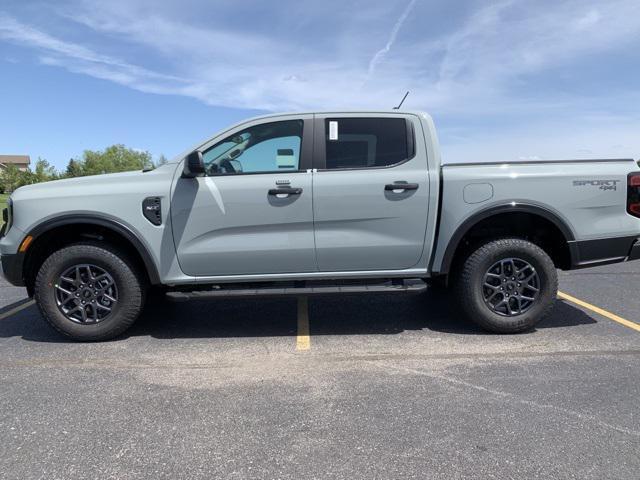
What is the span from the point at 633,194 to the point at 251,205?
132 inches

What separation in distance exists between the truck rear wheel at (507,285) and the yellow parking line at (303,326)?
143 centimetres

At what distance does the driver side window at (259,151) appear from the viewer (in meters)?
4.29

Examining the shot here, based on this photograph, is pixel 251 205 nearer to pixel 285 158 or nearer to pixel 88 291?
pixel 285 158

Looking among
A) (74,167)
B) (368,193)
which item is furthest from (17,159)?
(368,193)

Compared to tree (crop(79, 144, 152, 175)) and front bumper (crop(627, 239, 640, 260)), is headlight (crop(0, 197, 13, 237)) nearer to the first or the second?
front bumper (crop(627, 239, 640, 260))

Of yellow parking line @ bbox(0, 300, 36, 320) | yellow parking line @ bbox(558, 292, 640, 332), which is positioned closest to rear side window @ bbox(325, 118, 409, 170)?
yellow parking line @ bbox(558, 292, 640, 332)

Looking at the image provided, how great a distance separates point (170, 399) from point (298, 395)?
2.75 ft

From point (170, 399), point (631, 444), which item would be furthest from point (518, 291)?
point (170, 399)

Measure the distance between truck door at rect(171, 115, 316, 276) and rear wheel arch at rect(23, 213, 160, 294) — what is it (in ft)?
1.01

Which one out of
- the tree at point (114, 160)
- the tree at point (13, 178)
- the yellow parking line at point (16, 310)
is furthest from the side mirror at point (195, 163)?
the tree at point (114, 160)

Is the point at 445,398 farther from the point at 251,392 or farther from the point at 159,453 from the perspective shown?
the point at 159,453

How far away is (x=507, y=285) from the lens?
441cm

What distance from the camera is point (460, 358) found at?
3.92 m

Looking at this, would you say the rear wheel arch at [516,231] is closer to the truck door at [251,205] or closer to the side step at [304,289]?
the side step at [304,289]
